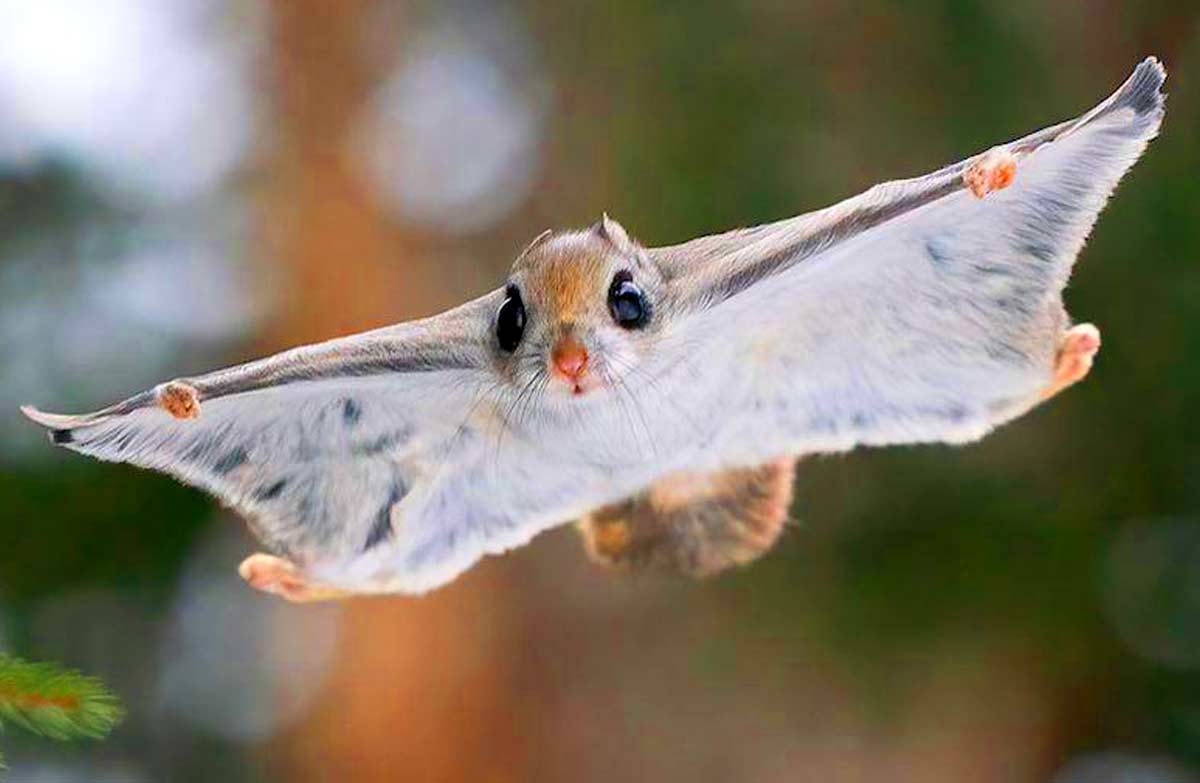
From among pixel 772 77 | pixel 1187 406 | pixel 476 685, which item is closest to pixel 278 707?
pixel 476 685

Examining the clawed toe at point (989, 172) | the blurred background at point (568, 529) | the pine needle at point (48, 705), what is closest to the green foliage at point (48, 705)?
the pine needle at point (48, 705)

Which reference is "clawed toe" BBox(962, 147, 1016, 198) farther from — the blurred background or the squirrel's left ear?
the blurred background

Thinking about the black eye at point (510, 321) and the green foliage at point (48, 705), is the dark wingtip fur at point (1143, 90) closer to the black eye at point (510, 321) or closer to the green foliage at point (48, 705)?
the black eye at point (510, 321)

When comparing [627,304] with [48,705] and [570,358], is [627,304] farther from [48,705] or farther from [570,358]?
[48,705]

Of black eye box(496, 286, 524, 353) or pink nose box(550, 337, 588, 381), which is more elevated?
black eye box(496, 286, 524, 353)

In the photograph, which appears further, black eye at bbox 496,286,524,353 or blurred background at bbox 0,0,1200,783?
blurred background at bbox 0,0,1200,783

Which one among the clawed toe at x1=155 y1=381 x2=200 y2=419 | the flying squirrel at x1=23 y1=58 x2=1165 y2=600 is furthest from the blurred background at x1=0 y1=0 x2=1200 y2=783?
the clawed toe at x1=155 y1=381 x2=200 y2=419

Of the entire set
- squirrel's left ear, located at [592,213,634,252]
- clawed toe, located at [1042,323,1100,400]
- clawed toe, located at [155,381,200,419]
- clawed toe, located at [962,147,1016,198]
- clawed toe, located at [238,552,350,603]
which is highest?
squirrel's left ear, located at [592,213,634,252]
